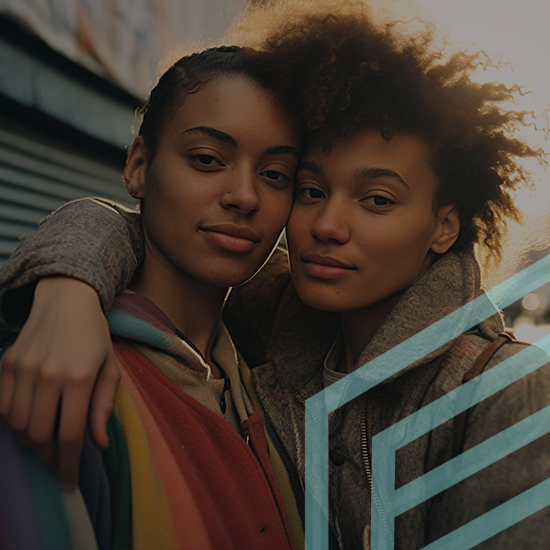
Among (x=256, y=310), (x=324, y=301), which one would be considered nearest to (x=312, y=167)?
(x=324, y=301)

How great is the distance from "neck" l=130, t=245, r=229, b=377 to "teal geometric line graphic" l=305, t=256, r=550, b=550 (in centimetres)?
40

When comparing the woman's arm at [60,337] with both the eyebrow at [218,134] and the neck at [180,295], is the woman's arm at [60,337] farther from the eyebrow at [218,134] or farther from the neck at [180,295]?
the eyebrow at [218,134]

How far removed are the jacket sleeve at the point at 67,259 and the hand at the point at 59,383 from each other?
0.37 feet

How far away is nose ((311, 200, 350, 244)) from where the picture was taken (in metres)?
1.51

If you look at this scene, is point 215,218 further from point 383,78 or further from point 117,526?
point 117,526

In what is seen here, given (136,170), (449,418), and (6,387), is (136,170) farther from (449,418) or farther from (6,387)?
(449,418)

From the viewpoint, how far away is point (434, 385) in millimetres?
1370

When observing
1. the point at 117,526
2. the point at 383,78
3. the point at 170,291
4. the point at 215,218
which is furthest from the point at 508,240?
the point at 117,526

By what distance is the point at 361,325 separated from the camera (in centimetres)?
170

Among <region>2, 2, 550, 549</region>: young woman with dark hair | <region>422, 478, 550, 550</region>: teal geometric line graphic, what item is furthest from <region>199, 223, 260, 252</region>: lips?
<region>422, 478, 550, 550</region>: teal geometric line graphic

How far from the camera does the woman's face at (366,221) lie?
152 centimetres

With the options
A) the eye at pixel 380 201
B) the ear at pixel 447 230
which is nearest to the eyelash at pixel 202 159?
the eye at pixel 380 201

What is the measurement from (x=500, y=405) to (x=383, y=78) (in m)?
1.05

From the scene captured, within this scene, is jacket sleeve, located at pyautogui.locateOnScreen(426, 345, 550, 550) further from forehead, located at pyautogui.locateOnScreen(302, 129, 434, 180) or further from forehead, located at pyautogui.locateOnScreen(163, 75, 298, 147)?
forehead, located at pyautogui.locateOnScreen(163, 75, 298, 147)
